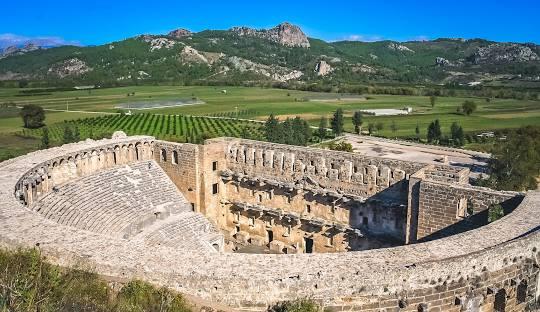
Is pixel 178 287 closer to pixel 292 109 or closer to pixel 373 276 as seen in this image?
pixel 373 276

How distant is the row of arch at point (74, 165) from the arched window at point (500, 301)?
18.0 metres

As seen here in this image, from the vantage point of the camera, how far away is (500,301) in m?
15.1

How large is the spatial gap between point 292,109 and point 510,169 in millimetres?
73769

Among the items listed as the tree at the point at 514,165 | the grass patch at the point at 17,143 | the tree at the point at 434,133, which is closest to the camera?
the tree at the point at 514,165

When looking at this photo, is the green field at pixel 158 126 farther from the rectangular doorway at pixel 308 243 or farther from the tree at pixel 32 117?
the rectangular doorway at pixel 308 243

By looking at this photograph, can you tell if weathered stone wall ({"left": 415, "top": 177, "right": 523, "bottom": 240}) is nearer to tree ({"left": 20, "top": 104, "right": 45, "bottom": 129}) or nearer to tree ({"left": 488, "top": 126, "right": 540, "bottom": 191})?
tree ({"left": 488, "top": 126, "right": 540, "bottom": 191})

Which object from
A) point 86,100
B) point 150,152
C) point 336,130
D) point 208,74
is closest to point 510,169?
point 150,152

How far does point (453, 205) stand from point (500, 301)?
6618mm

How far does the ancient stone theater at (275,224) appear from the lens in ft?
41.7

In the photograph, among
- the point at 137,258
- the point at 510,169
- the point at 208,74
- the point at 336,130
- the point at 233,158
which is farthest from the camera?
the point at 208,74

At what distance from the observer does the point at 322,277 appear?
12.5 meters

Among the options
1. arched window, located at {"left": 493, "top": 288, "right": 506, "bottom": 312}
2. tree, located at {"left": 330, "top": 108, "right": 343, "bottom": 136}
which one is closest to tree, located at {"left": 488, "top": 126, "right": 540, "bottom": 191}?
arched window, located at {"left": 493, "top": 288, "right": 506, "bottom": 312}

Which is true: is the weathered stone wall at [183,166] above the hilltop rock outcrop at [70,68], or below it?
below

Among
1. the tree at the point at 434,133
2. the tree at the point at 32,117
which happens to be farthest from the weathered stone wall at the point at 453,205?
the tree at the point at 32,117
